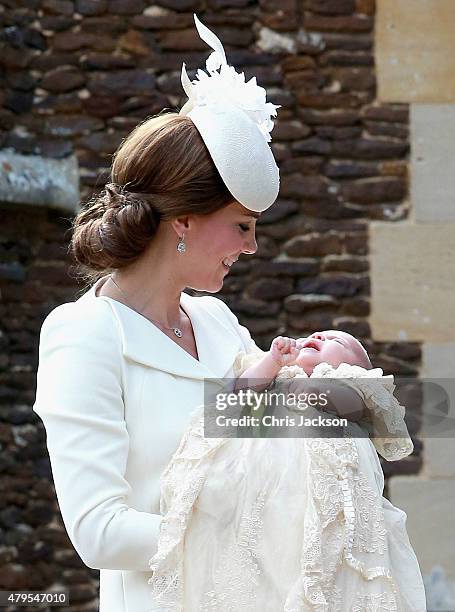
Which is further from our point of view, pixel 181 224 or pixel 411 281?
pixel 411 281

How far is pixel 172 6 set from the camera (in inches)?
177

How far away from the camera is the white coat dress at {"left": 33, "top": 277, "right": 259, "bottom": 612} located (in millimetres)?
1892

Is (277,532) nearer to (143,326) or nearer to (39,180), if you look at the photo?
(143,326)

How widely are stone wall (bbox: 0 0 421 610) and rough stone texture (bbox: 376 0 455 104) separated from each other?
0.17 ft

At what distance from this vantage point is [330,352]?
2.19m

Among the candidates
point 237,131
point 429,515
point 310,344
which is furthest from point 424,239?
point 237,131

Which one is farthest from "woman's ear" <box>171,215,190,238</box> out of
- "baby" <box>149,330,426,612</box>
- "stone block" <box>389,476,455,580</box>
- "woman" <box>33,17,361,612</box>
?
"stone block" <box>389,476,455,580</box>

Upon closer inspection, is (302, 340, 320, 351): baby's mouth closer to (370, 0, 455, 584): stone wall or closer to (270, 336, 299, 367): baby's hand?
(270, 336, 299, 367): baby's hand

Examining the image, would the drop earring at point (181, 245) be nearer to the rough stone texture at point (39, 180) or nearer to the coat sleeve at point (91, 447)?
the coat sleeve at point (91, 447)

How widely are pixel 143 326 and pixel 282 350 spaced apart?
0.89ft

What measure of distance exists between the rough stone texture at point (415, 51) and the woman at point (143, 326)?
2374 millimetres

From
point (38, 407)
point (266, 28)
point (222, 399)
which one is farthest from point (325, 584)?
point (266, 28)

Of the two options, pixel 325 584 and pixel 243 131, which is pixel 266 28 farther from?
pixel 325 584

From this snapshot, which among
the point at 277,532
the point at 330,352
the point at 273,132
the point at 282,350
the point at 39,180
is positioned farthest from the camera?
the point at 273,132
